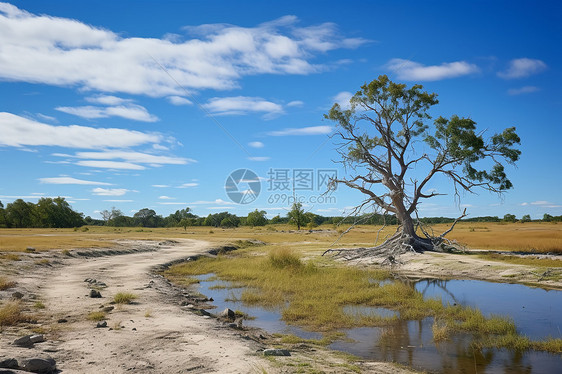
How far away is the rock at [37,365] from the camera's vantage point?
695 cm

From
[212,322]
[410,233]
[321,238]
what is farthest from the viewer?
[321,238]

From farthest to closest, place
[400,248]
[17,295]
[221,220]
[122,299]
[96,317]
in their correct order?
[221,220] < [400,248] < [122,299] < [17,295] < [96,317]

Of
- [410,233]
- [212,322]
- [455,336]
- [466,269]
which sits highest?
[410,233]

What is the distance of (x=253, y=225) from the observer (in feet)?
438

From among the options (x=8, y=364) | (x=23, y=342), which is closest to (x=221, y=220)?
(x=23, y=342)

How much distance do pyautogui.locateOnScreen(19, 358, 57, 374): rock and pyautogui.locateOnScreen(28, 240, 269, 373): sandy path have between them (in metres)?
0.32

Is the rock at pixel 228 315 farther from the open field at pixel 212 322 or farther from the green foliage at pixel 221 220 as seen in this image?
the green foliage at pixel 221 220

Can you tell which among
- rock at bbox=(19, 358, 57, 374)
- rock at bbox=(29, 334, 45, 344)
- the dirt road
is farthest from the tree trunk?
rock at bbox=(19, 358, 57, 374)

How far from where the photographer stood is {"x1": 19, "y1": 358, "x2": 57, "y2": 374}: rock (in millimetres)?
6946

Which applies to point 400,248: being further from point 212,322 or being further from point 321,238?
point 321,238

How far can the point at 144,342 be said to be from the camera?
941cm

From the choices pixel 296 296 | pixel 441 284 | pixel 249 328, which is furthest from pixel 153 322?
pixel 441 284

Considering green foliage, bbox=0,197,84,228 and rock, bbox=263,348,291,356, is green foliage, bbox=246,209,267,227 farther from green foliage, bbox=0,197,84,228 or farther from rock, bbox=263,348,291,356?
rock, bbox=263,348,291,356

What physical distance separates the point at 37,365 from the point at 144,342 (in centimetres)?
268
